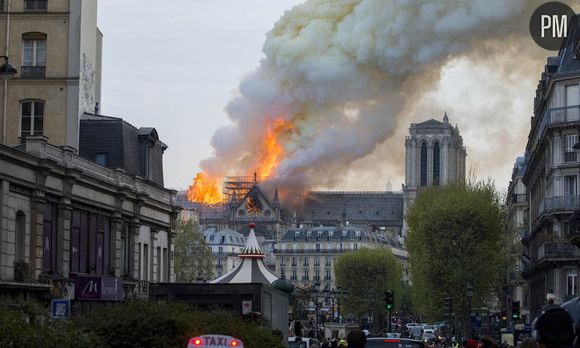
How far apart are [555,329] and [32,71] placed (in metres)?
46.2

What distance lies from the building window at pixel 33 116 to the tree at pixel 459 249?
43.7 metres

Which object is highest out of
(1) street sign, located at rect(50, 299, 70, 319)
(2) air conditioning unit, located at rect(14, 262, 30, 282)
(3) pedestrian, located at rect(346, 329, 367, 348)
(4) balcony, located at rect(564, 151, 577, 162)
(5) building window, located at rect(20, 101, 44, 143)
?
(4) balcony, located at rect(564, 151, 577, 162)

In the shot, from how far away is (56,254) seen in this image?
46938mm

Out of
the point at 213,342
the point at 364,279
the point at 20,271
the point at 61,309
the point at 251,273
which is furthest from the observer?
the point at 364,279

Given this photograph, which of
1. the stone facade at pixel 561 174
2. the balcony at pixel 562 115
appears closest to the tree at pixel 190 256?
the stone facade at pixel 561 174

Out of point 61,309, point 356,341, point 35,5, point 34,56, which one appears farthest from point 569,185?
point 356,341

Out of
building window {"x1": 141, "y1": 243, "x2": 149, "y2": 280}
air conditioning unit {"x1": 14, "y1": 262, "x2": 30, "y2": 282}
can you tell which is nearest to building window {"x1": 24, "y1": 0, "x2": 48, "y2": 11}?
building window {"x1": 141, "y1": 243, "x2": 149, "y2": 280}

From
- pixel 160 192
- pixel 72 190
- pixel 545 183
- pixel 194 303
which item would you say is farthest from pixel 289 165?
pixel 194 303

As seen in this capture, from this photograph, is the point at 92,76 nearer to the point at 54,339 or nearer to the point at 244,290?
the point at 244,290

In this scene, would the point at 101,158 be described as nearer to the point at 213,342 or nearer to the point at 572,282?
the point at 572,282

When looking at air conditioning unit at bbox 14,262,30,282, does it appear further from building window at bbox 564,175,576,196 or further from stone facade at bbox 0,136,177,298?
building window at bbox 564,175,576,196

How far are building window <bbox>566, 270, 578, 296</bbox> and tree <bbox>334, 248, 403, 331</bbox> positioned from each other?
349ft

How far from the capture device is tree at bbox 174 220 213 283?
156375 mm

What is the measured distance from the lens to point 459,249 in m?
93.6
